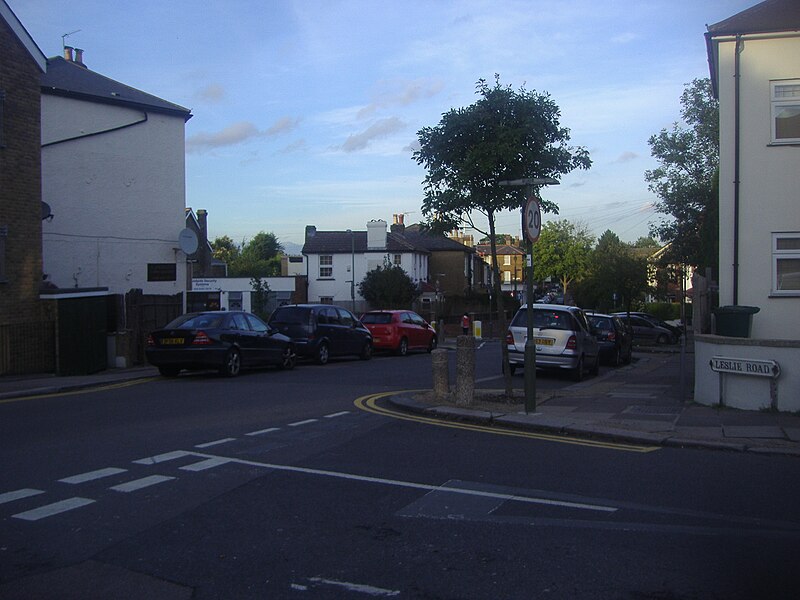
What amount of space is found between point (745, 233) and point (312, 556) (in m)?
11.8

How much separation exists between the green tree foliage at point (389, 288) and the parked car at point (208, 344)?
3664 centimetres

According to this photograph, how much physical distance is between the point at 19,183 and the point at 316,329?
8.71 m

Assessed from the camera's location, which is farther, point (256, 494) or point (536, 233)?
point (536, 233)

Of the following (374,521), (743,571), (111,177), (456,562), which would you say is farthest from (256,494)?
(111,177)

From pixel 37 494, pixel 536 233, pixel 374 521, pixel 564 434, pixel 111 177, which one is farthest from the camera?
pixel 111 177

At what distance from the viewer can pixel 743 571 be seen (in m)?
5.13

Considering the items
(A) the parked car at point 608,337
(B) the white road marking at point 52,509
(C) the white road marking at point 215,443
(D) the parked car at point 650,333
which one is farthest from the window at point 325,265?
(B) the white road marking at point 52,509

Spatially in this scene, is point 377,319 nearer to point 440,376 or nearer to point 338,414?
point 440,376

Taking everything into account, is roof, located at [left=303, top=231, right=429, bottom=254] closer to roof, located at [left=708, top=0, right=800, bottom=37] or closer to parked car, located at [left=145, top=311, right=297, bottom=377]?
parked car, located at [left=145, top=311, right=297, bottom=377]

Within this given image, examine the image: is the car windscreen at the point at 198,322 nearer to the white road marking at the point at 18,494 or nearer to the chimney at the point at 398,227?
the white road marking at the point at 18,494

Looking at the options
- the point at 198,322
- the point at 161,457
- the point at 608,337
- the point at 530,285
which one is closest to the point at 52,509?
the point at 161,457

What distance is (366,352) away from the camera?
2547 cm

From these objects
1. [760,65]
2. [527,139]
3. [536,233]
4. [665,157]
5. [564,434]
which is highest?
[665,157]

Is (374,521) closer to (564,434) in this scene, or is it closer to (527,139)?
(564,434)
